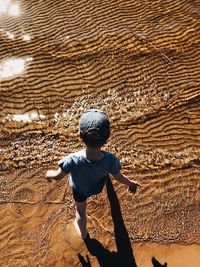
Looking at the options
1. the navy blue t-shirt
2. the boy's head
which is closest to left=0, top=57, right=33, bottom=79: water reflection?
the navy blue t-shirt

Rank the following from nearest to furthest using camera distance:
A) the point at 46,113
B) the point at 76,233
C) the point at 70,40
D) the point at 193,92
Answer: the point at 76,233, the point at 46,113, the point at 193,92, the point at 70,40

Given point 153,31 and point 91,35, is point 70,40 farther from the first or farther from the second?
point 153,31

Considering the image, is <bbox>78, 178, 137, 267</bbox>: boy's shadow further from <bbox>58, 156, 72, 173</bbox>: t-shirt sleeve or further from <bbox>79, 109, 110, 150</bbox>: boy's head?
<bbox>79, 109, 110, 150</bbox>: boy's head

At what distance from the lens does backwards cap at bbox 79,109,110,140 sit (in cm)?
310

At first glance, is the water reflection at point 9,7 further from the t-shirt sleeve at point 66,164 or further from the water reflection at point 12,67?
the t-shirt sleeve at point 66,164

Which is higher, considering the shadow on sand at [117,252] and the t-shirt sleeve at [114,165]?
the t-shirt sleeve at [114,165]

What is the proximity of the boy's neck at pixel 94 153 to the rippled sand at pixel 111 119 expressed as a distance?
6.05 feet

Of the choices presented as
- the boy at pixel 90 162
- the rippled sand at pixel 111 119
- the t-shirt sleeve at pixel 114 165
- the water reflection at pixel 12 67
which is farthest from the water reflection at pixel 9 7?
the t-shirt sleeve at pixel 114 165

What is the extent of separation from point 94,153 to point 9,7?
727cm

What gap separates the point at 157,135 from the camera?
6.15 m

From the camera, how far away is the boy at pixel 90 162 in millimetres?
3121

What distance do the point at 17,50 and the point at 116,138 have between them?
134 inches

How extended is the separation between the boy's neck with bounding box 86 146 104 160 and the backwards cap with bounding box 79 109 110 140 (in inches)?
9.1

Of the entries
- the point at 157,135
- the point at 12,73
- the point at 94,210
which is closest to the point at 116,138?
the point at 157,135
